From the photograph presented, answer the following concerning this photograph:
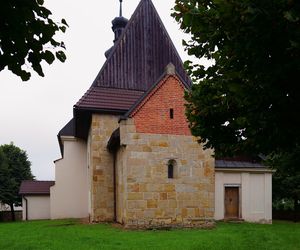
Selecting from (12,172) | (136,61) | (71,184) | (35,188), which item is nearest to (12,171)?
(12,172)

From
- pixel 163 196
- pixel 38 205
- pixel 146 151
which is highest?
pixel 146 151

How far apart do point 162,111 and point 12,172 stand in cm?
2842

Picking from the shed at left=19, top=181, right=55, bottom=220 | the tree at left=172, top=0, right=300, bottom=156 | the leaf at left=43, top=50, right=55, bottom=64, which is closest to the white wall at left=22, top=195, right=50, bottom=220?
the shed at left=19, top=181, right=55, bottom=220

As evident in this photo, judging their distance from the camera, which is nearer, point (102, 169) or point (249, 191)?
point (102, 169)

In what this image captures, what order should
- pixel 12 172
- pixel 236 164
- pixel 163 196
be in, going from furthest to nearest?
pixel 12 172 < pixel 236 164 < pixel 163 196

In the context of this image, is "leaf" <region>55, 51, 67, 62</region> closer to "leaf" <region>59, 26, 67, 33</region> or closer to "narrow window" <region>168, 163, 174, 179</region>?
"leaf" <region>59, 26, 67, 33</region>

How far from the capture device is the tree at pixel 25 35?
320 cm

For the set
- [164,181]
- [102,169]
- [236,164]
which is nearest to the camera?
[164,181]

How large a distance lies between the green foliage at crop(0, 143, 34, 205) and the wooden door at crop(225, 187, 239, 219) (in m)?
21.6

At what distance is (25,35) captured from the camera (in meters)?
3.34

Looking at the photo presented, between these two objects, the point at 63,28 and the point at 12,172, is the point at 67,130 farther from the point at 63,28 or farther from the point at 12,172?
the point at 63,28

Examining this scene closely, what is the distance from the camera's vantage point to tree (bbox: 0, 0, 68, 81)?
126 inches

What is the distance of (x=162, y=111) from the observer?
52.0 feet

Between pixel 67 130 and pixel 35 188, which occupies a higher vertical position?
pixel 67 130
